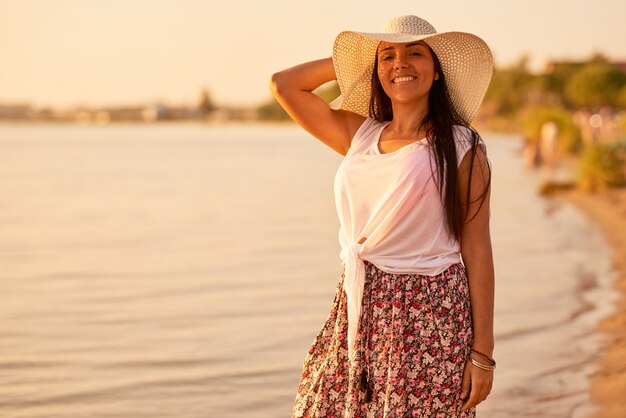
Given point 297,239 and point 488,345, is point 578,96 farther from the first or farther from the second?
point 488,345

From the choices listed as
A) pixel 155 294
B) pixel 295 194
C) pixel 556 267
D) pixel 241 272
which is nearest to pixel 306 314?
pixel 155 294

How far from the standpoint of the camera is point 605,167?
55.2ft

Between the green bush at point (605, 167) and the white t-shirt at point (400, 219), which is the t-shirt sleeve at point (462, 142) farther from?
the green bush at point (605, 167)

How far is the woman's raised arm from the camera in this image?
331cm

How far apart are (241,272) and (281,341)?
10.1 ft

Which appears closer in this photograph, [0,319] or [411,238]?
[411,238]

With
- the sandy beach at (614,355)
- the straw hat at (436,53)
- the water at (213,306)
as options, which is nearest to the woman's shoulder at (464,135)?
the straw hat at (436,53)

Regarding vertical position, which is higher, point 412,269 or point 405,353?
point 412,269

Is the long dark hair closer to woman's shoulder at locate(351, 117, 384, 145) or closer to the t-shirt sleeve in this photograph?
the t-shirt sleeve

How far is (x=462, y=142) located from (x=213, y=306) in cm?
552

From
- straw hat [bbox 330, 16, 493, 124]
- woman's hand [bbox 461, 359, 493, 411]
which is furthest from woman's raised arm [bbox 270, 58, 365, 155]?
woman's hand [bbox 461, 359, 493, 411]

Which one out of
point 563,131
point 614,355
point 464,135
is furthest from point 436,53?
point 563,131

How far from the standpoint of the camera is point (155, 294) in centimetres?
886

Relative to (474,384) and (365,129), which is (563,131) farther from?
(474,384)
